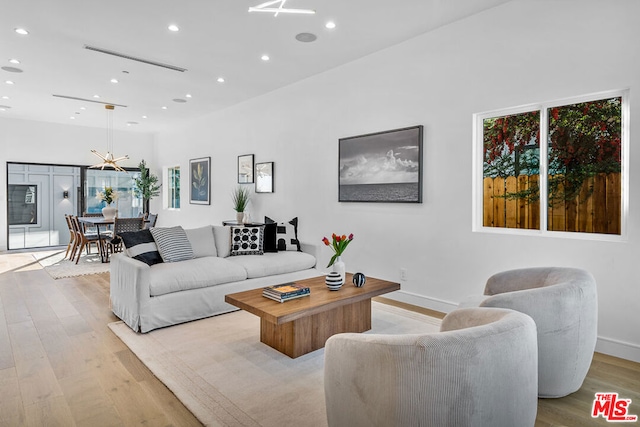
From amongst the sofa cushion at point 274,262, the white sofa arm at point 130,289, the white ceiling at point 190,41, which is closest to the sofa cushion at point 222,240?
the sofa cushion at point 274,262

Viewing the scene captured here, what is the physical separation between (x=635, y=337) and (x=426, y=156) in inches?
94.0

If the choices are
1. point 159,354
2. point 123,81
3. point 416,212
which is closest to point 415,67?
point 416,212

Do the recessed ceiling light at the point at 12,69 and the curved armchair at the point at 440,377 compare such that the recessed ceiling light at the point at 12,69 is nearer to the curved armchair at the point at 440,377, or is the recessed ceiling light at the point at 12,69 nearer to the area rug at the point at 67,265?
the area rug at the point at 67,265

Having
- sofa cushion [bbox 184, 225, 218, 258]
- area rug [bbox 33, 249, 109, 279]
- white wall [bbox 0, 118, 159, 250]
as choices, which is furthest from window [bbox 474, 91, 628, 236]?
white wall [bbox 0, 118, 159, 250]

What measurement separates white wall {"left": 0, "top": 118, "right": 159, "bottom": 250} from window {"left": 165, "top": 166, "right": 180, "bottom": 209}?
1087mm

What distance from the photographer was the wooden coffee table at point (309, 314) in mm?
2758

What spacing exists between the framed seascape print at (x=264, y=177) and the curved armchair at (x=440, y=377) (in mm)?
5073

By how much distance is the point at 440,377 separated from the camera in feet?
4.47

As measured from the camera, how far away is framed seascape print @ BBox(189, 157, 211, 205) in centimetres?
822

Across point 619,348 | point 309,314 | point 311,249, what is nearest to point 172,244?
point 311,249

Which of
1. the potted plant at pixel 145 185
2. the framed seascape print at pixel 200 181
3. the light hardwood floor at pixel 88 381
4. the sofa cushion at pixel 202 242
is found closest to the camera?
the light hardwood floor at pixel 88 381

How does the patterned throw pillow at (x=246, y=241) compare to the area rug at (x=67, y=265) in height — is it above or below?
above

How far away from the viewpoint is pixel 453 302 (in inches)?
158

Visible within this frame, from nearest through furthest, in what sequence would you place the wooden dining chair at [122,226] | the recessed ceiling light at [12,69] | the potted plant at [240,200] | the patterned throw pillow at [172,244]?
the patterned throw pillow at [172,244] < the recessed ceiling light at [12,69] < the wooden dining chair at [122,226] < the potted plant at [240,200]
